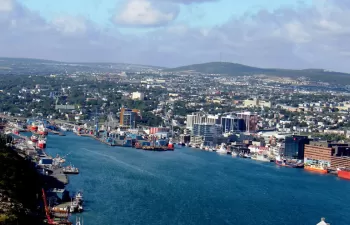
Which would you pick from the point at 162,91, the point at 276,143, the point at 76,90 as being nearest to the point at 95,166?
the point at 276,143

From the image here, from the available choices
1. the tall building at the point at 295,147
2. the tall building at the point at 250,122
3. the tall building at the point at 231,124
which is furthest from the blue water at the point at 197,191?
the tall building at the point at 250,122

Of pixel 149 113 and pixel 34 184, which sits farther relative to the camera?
pixel 149 113

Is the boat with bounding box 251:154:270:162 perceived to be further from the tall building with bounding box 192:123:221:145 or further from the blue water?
the tall building with bounding box 192:123:221:145

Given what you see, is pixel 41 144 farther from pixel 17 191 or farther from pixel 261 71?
pixel 261 71

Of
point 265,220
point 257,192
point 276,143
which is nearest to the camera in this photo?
point 265,220

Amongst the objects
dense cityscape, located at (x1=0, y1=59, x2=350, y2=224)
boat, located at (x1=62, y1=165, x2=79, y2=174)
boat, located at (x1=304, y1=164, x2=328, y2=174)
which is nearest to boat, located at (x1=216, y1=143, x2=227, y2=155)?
dense cityscape, located at (x1=0, y1=59, x2=350, y2=224)

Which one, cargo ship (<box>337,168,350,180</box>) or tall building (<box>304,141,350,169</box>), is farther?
tall building (<box>304,141,350,169</box>)

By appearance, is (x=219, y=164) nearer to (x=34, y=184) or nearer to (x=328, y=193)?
(x=328, y=193)
